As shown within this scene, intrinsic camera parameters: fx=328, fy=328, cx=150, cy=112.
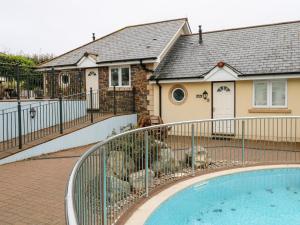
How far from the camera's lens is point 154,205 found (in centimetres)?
615

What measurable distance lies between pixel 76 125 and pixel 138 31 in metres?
9.74

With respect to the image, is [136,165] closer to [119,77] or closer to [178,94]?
[178,94]

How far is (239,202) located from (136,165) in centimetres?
252

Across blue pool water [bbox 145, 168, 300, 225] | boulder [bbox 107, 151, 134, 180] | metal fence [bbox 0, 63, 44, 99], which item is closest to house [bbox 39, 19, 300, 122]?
metal fence [bbox 0, 63, 44, 99]

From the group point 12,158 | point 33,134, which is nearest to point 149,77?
point 33,134

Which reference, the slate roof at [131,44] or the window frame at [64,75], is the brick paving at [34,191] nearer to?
the slate roof at [131,44]

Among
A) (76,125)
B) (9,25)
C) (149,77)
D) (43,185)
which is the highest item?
(9,25)

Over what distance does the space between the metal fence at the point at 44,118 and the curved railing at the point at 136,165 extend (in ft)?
16.3

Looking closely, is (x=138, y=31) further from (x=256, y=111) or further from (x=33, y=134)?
(x=33, y=134)

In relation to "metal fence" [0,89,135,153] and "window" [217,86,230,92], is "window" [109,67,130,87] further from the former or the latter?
"window" [217,86,230,92]

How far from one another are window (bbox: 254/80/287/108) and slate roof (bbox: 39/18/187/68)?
17.0 ft

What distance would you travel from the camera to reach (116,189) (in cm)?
576

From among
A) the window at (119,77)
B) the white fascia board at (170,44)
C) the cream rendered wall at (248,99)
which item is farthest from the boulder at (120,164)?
the window at (119,77)

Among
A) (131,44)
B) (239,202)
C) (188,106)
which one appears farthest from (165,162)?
(131,44)
